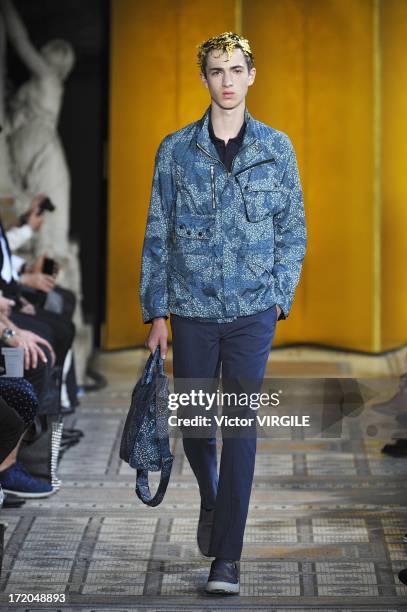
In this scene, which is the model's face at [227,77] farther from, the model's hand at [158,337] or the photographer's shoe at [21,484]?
the photographer's shoe at [21,484]

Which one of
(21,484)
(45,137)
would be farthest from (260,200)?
(45,137)

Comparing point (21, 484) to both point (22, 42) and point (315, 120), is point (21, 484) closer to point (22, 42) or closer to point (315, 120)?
point (22, 42)

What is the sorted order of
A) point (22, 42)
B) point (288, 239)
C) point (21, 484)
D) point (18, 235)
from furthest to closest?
point (22, 42) → point (18, 235) → point (21, 484) → point (288, 239)

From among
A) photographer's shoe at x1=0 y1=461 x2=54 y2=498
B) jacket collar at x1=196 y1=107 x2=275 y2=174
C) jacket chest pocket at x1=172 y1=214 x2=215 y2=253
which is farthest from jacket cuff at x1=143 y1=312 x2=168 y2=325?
photographer's shoe at x1=0 y1=461 x2=54 y2=498

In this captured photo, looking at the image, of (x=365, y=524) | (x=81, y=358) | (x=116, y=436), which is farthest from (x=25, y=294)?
(x=365, y=524)

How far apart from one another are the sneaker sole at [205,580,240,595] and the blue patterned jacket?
27.4 inches

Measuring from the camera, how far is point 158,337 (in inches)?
142

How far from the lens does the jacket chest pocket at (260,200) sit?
11.7 ft

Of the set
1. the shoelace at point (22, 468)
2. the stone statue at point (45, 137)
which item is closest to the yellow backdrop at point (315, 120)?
the stone statue at point (45, 137)

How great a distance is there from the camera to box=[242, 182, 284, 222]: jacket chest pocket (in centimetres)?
355

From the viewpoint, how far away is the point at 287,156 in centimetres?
364

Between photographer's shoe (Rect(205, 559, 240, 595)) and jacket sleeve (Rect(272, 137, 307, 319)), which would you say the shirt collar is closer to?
jacket sleeve (Rect(272, 137, 307, 319))

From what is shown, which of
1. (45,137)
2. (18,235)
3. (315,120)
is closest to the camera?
(18,235)

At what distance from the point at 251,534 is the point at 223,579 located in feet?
2.06
